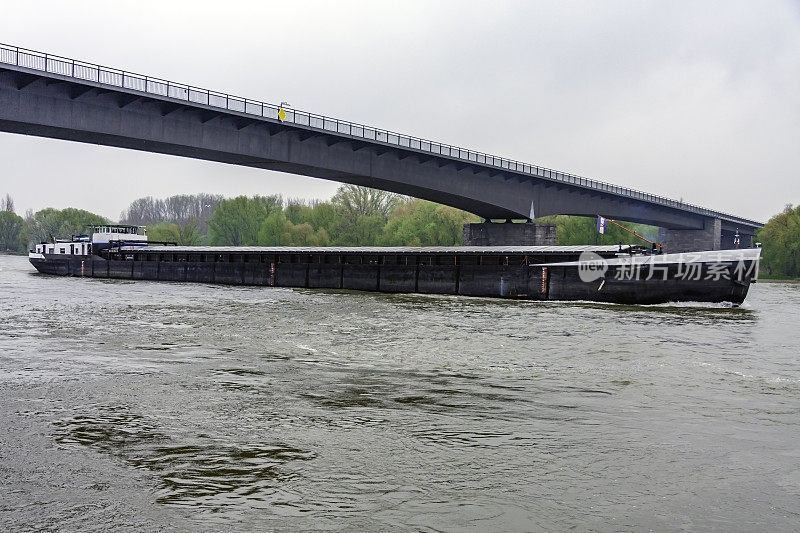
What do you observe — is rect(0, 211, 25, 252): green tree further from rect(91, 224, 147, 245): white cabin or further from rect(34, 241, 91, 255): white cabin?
rect(91, 224, 147, 245): white cabin

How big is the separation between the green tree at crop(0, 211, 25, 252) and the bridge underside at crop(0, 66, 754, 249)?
170 meters

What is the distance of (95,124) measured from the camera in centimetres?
3984

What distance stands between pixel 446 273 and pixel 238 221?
96170 mm

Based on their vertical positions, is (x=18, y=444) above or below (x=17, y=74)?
below

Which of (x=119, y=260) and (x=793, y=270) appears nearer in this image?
(x=119, y=260)

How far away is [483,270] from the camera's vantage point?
138 ft

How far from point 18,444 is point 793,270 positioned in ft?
330

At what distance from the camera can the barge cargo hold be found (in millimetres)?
35000

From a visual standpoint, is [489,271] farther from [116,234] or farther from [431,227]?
[431,227]

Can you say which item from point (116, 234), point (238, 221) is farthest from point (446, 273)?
point (238, 221)

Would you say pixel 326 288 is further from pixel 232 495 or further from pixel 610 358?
pixel 232 495

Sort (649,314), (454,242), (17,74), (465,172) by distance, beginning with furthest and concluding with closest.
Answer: (454,242), (465,172), (17,74), (649,314)

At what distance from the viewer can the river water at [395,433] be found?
21.5 feet

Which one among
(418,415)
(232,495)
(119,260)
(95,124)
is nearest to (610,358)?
(418,415)
